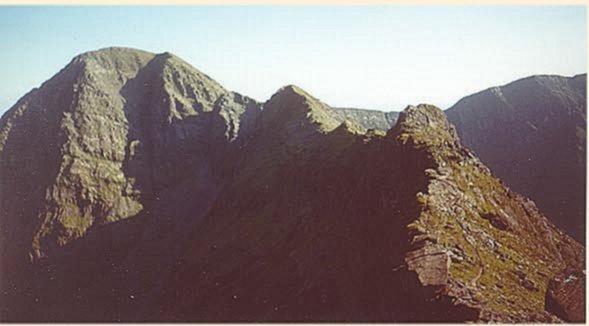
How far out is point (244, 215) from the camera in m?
85.8

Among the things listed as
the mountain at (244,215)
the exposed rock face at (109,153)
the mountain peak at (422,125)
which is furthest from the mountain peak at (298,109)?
the mountain peak at (422,125)

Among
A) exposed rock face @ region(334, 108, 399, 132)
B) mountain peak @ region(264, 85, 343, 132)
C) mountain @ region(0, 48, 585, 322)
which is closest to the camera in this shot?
mountain @ region(0, 48, 585, 322)

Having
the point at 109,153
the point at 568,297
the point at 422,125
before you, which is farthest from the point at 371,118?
the point at 568,297

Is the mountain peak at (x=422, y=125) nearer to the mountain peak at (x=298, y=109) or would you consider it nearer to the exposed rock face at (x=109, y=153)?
the mountain peak at (x=298, y=109)

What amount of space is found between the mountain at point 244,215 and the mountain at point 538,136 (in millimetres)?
51655

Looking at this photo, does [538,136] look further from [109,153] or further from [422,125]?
[109,153]

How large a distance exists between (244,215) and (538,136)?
129 meters

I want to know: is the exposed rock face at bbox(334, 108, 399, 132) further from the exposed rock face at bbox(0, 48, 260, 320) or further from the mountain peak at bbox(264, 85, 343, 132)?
the mountain peak at bbox(264, 85, 343, 132)

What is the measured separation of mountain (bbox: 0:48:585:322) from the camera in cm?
2998

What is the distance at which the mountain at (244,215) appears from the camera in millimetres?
29984

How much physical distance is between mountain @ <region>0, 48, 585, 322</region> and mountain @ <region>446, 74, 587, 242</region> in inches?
2034

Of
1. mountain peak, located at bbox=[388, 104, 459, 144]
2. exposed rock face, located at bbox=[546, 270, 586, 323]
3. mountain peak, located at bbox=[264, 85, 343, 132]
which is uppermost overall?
mountain peak, located at bbox=[264, 85, 343, 132]

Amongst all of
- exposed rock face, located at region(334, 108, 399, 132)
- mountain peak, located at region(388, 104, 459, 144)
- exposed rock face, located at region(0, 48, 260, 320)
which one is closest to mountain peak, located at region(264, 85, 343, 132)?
exposed rock face, located at region(0, 48, 260, 320)

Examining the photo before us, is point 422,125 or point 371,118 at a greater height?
point 371,118
